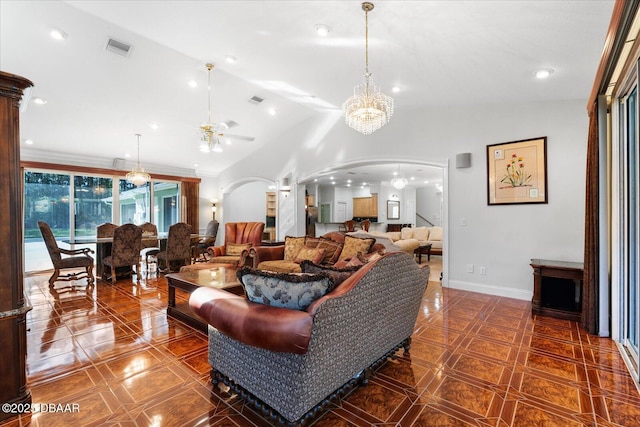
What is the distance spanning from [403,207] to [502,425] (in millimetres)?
11510

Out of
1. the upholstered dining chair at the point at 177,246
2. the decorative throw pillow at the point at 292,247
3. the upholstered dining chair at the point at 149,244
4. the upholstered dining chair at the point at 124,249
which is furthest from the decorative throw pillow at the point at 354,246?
the upholstered dining chair at the point at 149,244

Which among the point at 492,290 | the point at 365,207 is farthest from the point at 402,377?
the point at 365,207

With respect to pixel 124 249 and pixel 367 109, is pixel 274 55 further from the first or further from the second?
pixel 124 249

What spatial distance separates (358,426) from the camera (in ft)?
5.49

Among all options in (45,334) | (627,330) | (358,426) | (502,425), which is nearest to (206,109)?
(45,334)

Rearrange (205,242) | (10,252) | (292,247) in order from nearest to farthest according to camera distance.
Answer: (10,252) → (292,247) → (205,242)

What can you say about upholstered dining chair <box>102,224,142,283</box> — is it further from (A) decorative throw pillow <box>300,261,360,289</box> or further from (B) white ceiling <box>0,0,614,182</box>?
(A) decorative throw pillow <box>300,261,360,289</box>

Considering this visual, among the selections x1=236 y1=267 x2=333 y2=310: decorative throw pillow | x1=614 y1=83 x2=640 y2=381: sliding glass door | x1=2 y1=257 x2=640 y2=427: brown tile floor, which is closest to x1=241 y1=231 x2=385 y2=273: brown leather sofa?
x1=2 y1=257 x2=640 y2=427: brown tile floor

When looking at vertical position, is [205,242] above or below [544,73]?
below

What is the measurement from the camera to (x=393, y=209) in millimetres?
12414

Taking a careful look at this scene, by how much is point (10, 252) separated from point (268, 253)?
335cm

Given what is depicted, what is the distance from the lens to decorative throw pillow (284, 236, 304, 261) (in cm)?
479

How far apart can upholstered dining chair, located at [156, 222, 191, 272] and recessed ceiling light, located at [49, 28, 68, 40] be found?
313cm

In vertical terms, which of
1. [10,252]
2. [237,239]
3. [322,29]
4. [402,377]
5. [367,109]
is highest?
[322,29]
